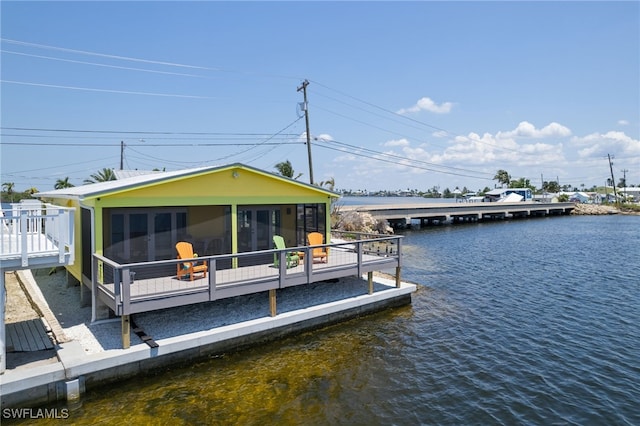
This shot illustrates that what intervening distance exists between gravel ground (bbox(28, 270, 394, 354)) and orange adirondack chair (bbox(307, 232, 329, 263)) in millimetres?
1281

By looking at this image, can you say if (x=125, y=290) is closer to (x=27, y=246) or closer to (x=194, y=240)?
(x=27, y=246)

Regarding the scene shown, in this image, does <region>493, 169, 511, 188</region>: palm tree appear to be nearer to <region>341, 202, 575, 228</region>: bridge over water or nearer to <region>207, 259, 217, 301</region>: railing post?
<region>341, 202, 575, 228</region>: bridge over water

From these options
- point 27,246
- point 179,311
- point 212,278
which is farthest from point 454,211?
point 27,246

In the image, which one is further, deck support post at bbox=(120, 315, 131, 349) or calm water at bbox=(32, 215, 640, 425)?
deck support post at bbox=(120, 315, 131, 349)

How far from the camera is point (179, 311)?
11.0 metres

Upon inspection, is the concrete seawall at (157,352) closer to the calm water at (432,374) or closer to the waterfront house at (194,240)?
the calm water at (432,374)

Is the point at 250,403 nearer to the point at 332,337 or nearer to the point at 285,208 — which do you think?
the point at 332,337

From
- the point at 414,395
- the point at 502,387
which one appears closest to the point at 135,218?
the point at 414,395

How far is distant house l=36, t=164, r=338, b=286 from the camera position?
10.4 meters

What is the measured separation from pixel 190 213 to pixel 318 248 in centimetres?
410

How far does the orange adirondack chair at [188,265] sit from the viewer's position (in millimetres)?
10219

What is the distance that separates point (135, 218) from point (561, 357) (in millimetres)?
11524

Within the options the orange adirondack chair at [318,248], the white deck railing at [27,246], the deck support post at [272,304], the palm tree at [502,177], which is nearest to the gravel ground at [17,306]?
the white deck railing at [27,246]

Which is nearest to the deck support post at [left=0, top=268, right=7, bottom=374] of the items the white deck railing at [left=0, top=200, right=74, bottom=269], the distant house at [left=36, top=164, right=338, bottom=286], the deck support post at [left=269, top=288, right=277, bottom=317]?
the white deck railing at [left=0, top=200, right=74, bottom=269]
